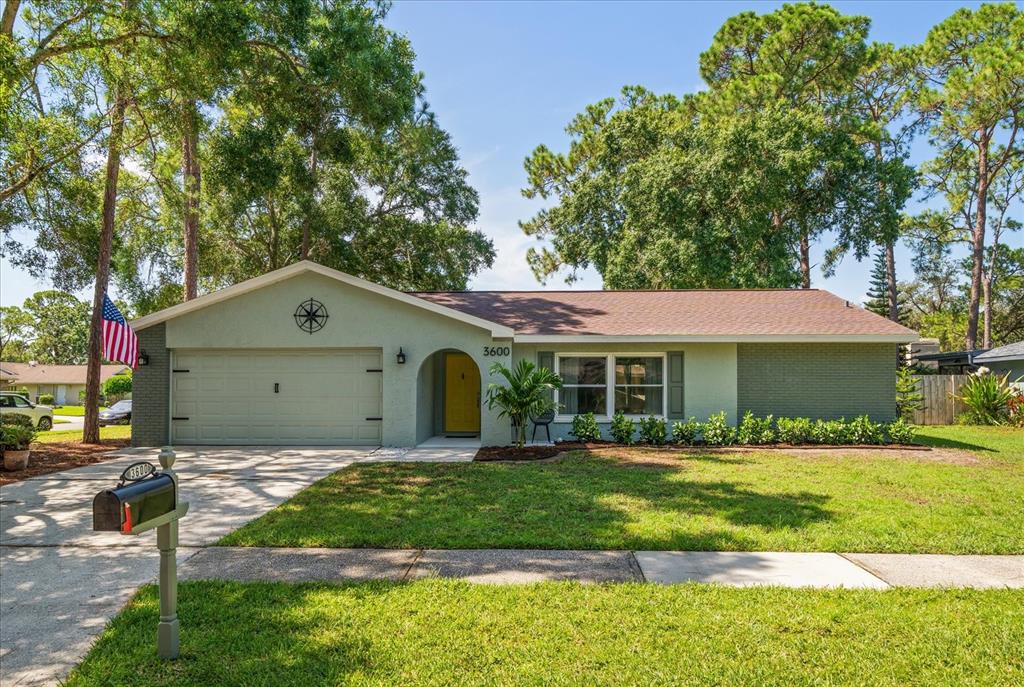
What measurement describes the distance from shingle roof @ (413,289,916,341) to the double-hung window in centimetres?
77

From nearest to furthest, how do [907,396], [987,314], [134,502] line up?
[134,502]
[907,396]
[987,314]

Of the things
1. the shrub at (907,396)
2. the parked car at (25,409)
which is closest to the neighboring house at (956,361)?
the shrub at (907,396)

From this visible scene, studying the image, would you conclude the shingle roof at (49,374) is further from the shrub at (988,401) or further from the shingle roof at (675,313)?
the shrub at (988,401)

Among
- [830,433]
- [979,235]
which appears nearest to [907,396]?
[830,433]

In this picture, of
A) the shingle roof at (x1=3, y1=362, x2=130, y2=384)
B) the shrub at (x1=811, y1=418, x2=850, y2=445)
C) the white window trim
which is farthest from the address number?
the shingle roof at (x1=3, y1=362, x2=130, y2=384)

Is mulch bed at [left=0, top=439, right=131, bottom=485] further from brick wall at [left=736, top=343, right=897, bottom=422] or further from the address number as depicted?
brick wall at [left=736, top=343, right=897, bottom=422]

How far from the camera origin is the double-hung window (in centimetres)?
1430

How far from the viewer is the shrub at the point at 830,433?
44.1 ft

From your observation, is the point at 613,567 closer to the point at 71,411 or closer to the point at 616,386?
the point at 616,386

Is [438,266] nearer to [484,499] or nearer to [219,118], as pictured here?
[219,118]

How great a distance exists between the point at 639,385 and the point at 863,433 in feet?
15.9

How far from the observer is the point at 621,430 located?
13.7 metres

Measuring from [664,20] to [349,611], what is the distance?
14.3m

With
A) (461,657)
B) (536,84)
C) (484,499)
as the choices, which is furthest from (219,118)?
(461,657)
